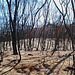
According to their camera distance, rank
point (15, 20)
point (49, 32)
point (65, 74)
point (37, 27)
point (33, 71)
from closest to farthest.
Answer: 1. point (65, 74)
2. point (33, 71)
3. point (15, 20)
4. point (37, 27)
5. point (49, 32)

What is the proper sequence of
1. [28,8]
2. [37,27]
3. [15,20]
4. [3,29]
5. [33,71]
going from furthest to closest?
[37,27] → [3,29] → [28,8] → [15,20] → [33,71]

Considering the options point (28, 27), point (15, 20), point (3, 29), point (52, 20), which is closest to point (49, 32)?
point (52, 20)

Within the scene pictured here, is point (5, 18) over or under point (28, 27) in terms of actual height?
over

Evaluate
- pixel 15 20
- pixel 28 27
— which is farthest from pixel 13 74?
pixel 28 27

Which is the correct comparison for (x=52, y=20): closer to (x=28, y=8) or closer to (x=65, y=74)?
(x=28, y=8)

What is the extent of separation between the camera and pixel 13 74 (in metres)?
2.65

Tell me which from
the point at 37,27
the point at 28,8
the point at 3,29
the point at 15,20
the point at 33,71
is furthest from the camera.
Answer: the point at 37,27

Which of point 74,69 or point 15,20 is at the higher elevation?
point 15,20

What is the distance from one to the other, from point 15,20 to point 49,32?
9.13m

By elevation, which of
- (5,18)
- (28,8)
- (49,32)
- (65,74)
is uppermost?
(28,8)

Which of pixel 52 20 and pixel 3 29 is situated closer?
pixel 3 29

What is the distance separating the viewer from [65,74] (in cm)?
264

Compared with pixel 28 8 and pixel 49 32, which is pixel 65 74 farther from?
pixel 49 32

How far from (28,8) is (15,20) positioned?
4.71 m
